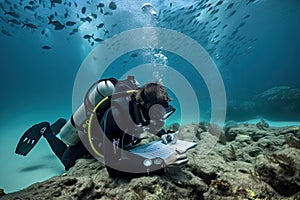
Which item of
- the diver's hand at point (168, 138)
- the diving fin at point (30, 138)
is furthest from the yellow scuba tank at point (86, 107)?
the diving fin at point (30, 138)

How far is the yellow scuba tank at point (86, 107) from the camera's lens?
3320 millimetres

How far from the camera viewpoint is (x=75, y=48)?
43500 millimetres

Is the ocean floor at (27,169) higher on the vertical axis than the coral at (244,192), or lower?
lower

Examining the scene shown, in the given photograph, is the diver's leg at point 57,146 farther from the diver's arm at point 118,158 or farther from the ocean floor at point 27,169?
the diver's arm at point 118,158

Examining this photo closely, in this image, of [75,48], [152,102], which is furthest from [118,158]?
[75,48]

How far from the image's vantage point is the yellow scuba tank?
3.32 m

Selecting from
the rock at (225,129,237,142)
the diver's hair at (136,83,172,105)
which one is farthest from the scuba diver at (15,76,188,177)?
the rock at (225,129,237,142)

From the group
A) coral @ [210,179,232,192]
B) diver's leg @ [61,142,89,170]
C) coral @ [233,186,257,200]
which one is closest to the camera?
coral @ [233,186,257,200]

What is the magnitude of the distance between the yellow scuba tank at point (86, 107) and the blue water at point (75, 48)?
143 centimetres

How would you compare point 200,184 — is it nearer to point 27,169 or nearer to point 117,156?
point 117,156

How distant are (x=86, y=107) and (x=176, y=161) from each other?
6.72 ft

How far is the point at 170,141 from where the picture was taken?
340 centimetres

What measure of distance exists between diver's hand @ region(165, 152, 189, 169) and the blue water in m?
3.80

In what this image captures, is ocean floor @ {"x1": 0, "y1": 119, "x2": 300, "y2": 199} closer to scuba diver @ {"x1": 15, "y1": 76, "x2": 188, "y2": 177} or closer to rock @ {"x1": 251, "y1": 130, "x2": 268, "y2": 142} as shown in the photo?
scuba diver @ {"x1": 15, "y1": 76, "x2": 188, "y2": 177}
